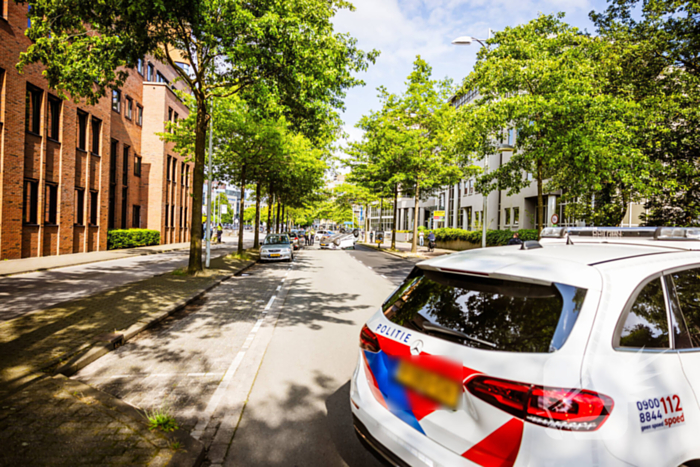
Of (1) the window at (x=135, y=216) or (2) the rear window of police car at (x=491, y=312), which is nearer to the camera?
(2) the rear window of police car at (x=491, y=312)

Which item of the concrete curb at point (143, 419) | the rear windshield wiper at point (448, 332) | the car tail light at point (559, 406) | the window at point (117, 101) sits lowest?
the concrete curb at point (143, 419)

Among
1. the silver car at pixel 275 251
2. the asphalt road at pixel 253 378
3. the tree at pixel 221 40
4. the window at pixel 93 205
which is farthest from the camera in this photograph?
the window at pixel 93 205

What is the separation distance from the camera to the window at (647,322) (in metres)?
1.99

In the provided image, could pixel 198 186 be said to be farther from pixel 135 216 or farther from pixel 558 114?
pixel 135 216

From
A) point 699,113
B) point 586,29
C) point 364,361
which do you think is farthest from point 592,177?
point 364,361

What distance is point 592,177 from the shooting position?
1289 centimetres

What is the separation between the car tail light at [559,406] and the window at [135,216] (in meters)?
33.6

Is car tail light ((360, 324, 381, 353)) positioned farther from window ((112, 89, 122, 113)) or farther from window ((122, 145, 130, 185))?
window ((122, 145, 130, 185))

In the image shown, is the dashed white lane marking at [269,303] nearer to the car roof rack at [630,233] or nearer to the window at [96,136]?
the car roof rack at [630,233]

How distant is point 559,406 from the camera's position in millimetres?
1770

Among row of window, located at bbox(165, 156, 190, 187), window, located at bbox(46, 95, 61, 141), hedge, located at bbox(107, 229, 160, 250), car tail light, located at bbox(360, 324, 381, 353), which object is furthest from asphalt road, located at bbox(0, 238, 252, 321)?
row of window, located at bbox(165, 156, 190, 187)

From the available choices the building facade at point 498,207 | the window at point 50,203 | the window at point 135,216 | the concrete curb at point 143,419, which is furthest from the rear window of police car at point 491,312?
the window at point 135,216

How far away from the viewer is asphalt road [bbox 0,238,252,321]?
28.0 ft

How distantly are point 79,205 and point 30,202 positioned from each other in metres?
4.25
